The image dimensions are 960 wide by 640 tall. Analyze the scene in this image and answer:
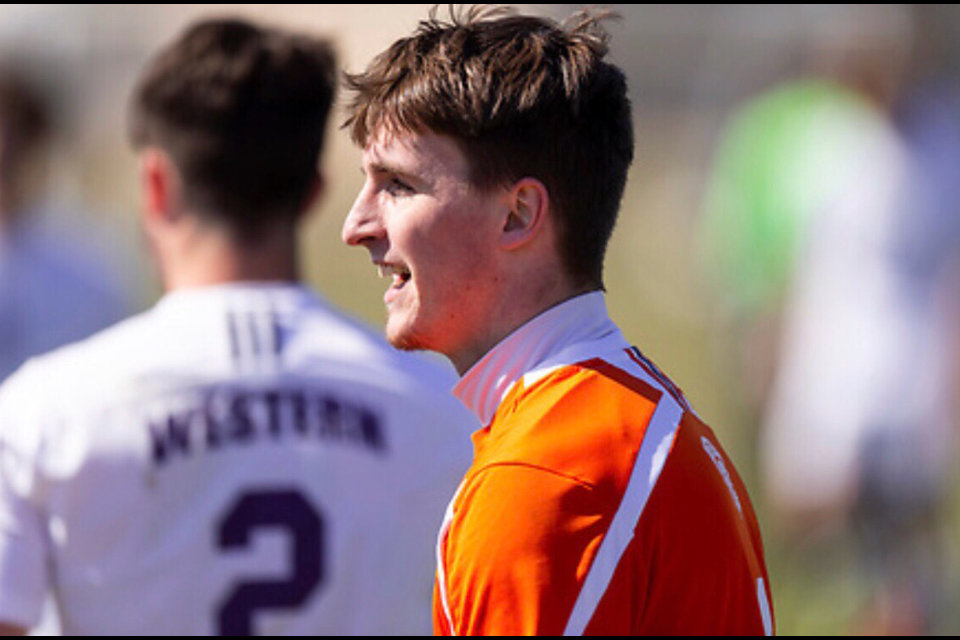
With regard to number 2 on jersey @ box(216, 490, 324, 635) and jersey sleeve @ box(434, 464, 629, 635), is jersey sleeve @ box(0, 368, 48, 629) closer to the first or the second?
number 2 on jersey @ box(216, 490, 324, 635)

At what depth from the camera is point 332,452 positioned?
348 centimetres

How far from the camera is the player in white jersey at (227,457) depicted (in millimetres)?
3312

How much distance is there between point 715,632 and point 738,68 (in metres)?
16.5

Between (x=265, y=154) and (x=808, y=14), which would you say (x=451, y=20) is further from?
(x=808, y=14)

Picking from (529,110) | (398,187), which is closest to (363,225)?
(398,187)

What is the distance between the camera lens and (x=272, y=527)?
3.43 m

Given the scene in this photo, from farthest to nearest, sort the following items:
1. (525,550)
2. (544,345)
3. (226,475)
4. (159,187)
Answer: (159,187) < (226,475) < (544,345) < (525,550)

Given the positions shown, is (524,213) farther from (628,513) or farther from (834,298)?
(834,298)

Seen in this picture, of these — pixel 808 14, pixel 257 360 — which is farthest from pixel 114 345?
pixel 808 14

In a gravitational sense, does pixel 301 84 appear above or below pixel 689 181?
above

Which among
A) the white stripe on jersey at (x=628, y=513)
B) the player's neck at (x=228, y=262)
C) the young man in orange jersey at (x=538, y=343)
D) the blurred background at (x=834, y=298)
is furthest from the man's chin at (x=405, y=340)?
the blurred background at (x=834, y=298)

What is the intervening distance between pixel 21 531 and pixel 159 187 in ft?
3.04

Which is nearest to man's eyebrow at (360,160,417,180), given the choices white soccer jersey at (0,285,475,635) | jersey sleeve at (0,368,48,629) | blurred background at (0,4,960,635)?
white soccer jersey at (0,285,475,635)

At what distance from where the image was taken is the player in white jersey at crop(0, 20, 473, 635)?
331 centimetres
